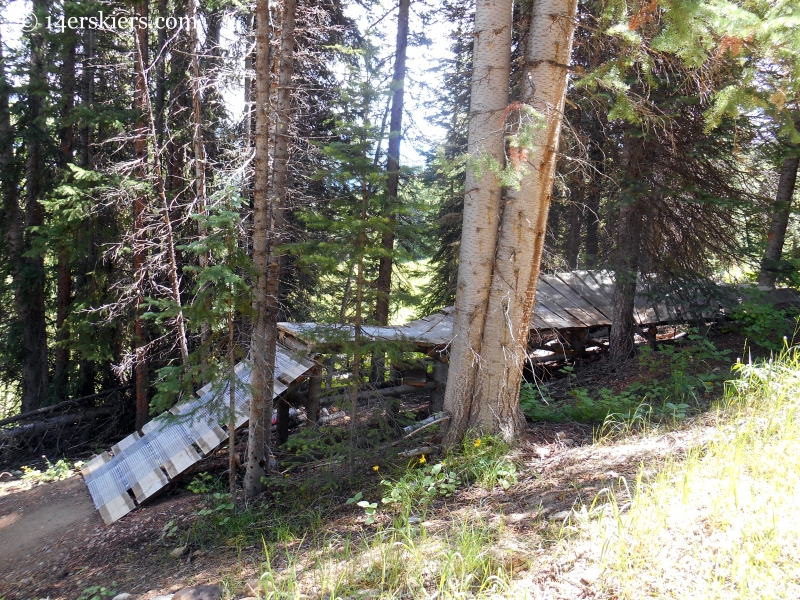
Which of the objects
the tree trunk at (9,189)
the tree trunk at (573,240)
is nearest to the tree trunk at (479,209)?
the tree trunk at (573,240)

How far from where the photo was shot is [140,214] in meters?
9.52

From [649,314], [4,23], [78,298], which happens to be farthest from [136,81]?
[649,314]

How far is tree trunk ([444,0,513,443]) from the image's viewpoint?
5.34 metres

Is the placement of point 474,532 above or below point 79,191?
below

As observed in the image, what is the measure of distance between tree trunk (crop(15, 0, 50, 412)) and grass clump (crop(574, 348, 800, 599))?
1395 centimetres

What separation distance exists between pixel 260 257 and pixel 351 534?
12.1 ft

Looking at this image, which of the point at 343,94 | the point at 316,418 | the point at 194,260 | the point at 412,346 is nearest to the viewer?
the point at 343,94

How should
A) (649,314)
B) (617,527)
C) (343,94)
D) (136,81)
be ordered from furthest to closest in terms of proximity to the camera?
(649,314) < (136,81) < (343,94) < (617,527)

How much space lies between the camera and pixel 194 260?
35.6 ft

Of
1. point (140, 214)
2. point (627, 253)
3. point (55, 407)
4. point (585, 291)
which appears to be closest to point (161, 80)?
point (140, 214)

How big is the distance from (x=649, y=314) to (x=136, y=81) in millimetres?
11861

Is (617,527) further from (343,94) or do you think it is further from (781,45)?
(343,94)

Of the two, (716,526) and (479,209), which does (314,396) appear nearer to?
(479,209)

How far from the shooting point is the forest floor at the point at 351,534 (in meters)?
3.23
